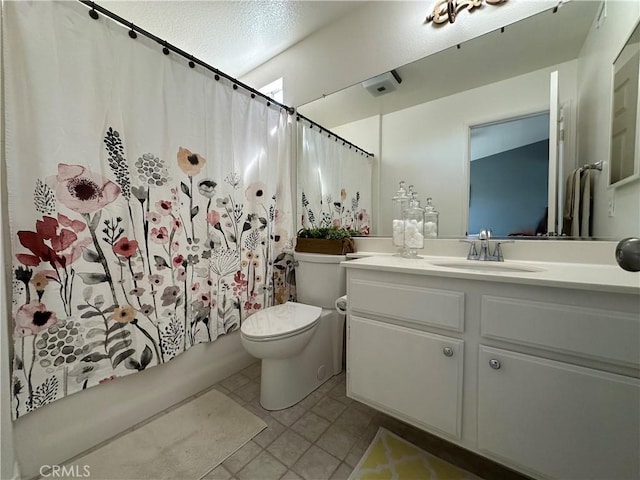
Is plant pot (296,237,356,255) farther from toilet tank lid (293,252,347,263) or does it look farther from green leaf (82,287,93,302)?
green leaf (82,287,93,302)

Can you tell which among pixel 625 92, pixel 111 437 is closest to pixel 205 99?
pixel 111 437

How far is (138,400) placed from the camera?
1220mm

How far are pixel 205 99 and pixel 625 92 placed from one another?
1905 millimetres

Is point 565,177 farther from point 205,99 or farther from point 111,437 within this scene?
point 111,437

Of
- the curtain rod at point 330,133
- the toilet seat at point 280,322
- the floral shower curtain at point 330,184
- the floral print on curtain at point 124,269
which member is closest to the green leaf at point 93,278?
the floral print on curtain at point 124,269

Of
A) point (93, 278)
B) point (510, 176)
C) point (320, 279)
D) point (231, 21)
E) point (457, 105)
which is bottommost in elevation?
point (320, 279)

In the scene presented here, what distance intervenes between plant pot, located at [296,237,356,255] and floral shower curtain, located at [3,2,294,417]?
0.39 metres

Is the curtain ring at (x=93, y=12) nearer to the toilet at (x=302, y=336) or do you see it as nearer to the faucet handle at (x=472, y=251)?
the toilet at (x=302, y=336)

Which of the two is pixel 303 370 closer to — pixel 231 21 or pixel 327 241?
A: pixel 327 241

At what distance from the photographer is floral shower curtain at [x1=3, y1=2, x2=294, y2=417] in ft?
2.97

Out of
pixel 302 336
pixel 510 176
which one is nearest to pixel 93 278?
pixel 302 336

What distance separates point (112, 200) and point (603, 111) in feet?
6.98

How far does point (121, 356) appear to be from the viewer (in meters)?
1.13

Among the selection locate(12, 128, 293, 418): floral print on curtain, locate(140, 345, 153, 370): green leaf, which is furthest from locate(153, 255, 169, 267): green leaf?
locate(140, 345, 153, 370): green leaf
